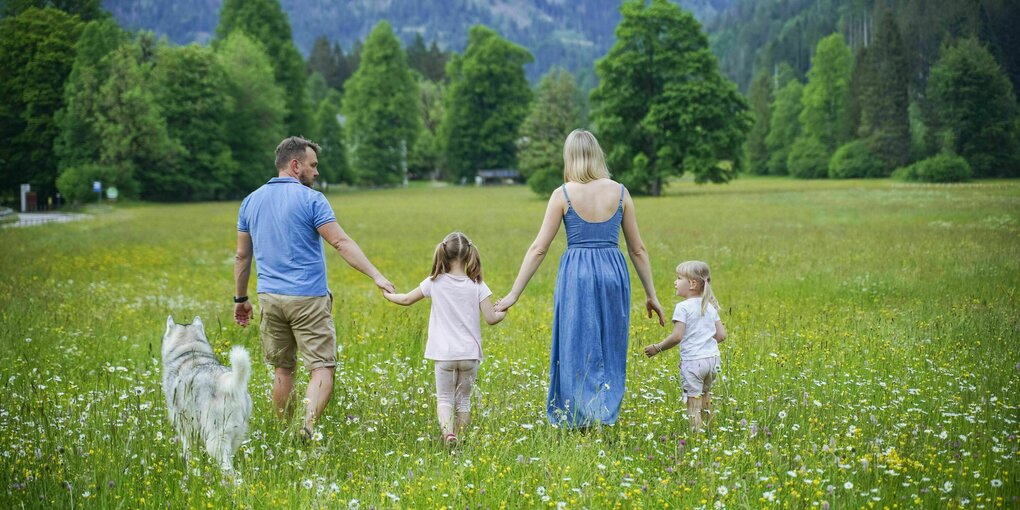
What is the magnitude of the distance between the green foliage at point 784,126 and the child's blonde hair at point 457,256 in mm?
72451

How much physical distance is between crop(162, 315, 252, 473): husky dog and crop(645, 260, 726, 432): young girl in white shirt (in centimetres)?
294

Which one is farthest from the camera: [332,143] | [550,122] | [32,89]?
[332,143]

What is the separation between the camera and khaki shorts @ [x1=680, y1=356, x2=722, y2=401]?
6391 mm

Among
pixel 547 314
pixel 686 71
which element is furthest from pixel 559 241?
pixel 686 71

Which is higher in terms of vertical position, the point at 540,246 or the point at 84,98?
the point at 84,98

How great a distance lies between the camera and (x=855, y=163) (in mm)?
42844

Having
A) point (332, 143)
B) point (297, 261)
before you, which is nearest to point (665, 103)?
point (332, 143)

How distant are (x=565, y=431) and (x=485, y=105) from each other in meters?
84.0

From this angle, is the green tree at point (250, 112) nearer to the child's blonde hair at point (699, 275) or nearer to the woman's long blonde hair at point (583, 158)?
the woman's long blonde hair at point (583, 158)

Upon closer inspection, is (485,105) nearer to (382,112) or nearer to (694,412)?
(382,112)

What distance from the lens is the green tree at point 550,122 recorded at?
65.1 m

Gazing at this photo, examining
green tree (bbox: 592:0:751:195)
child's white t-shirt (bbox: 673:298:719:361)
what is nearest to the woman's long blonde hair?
child's white t-shirt (bbox: 673:298:719:361)

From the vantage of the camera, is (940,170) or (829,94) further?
(829,94)

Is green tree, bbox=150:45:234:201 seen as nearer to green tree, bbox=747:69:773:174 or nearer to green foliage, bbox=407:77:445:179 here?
green foliage, bbox=407:77:445:179
